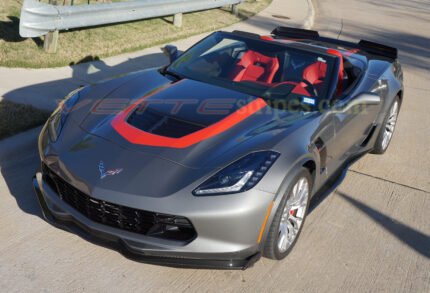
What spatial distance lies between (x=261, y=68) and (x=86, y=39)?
14.7 ft

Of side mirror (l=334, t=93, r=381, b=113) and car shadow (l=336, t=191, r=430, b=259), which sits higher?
side mirror (l=334, t=93, r=381, b=113)

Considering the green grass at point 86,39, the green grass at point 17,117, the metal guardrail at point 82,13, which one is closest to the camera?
the green grass at point 17,117

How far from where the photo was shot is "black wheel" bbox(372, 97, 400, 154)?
5.20 m

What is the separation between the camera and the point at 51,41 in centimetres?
693

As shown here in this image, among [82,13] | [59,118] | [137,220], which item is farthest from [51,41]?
[137,220]

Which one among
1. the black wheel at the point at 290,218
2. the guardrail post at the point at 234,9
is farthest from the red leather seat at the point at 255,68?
the guardrail post at the point at 234,9

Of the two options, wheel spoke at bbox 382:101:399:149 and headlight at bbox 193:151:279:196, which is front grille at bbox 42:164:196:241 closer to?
headlight at bbox 193:151:279:196

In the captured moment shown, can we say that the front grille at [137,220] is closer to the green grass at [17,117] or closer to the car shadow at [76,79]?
the green grass at [17,117]

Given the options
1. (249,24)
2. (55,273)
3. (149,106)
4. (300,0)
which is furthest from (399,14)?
(55,273)

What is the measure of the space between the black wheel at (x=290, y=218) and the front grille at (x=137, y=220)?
1.85 feet

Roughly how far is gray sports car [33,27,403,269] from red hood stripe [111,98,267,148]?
0.01 meters

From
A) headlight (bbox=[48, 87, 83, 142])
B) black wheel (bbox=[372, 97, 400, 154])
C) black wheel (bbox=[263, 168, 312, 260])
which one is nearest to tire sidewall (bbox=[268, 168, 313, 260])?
black wheel (bbox=[263, 168, 312, 260])

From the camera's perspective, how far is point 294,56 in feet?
14.2

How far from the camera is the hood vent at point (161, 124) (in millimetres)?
3361
